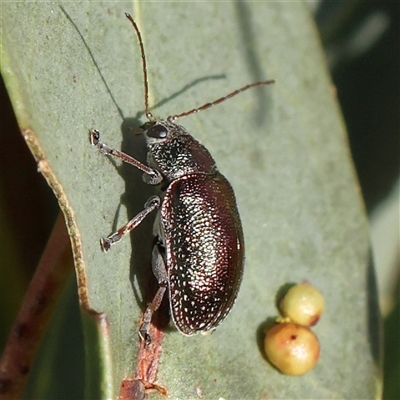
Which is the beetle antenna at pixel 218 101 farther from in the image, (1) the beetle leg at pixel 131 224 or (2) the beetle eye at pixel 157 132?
(1) the beetle leg at pixel 131 224

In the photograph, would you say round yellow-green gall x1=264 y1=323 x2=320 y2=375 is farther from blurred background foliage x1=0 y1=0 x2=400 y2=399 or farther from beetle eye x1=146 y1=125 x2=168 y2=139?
beetle eye x1=146 y1=125 x2=168 y2=139

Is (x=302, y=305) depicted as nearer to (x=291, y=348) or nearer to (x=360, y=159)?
(x=291, y=348)

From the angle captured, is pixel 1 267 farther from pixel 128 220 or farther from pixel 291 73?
pixel 291 73

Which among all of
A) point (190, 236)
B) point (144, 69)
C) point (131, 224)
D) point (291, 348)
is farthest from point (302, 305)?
point (144, 69)

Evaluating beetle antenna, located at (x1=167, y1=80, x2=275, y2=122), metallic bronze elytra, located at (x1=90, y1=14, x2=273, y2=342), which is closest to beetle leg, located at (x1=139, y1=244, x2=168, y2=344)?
metallic bronze elytra, located at (x1=90, y1=14, x2=273, y2=342)

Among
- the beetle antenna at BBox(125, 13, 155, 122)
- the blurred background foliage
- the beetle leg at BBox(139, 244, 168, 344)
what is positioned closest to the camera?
the beetle leg at BBox(139, 244, 168, 344)

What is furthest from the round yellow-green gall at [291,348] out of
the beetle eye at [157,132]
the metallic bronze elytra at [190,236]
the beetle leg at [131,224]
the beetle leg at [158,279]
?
the beetle eye at [157,132]
